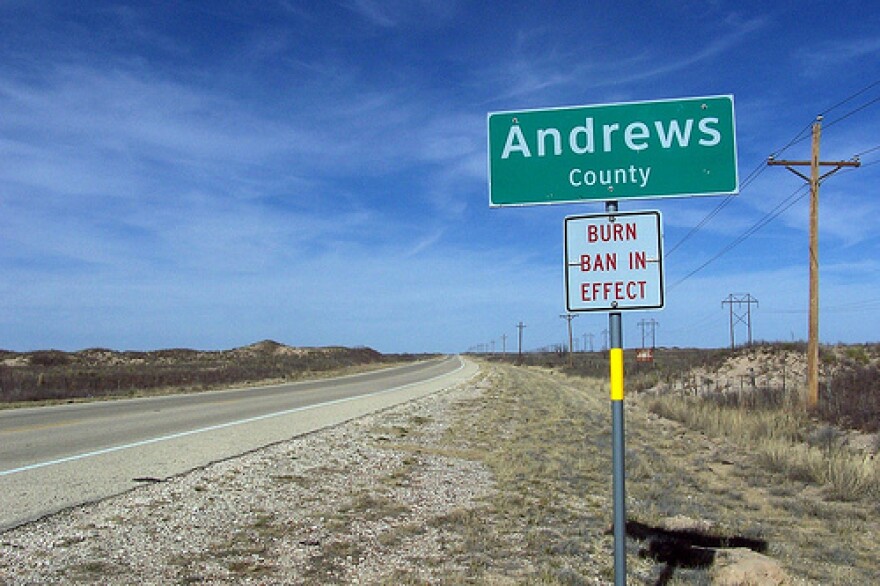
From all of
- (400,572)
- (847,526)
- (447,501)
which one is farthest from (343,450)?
(847,526)

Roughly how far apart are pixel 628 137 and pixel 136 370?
60.0 m

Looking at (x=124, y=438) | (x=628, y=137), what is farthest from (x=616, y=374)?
(x=124, y=438)

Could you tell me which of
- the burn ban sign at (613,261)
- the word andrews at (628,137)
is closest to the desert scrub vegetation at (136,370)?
the word andrews at (628,137)

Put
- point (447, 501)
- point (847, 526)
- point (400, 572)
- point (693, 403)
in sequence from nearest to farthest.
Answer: point (400, 572), point (847, 526), point (447, 501), point (693, 403)

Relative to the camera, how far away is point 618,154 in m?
4.16

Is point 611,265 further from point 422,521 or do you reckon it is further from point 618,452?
point 422,521

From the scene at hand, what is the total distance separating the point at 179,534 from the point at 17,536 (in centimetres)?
129

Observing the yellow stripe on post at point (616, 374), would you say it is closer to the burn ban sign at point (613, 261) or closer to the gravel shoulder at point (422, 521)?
the burn ban sign at point (613, 261)

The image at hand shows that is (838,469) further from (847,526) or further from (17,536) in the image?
(17,536)

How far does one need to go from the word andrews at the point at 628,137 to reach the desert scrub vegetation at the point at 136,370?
23185 mm

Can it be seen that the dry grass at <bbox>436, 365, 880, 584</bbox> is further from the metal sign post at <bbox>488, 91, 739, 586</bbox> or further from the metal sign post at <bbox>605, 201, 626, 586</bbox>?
the metal sign post at <bbox>488, 91, 739, 586</bbox>

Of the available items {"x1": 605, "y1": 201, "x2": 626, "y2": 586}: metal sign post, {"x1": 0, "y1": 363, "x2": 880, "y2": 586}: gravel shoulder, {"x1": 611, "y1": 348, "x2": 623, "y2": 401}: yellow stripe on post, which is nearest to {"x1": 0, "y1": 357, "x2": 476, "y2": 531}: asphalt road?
{"x1": 0, "y1": 363, "x2": 880, "y2": 586}: gravel shoulder

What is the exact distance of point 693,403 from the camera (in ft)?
75.3

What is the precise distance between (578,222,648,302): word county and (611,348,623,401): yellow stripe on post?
1.08 ft
